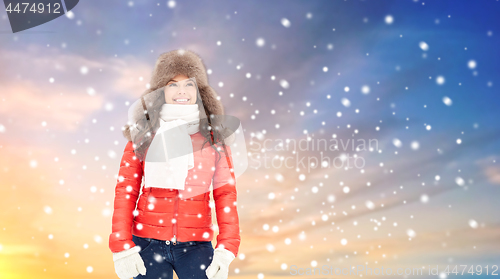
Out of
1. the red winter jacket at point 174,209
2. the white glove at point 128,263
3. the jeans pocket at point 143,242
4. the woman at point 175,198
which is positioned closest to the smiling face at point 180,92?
the woman at point 175,198

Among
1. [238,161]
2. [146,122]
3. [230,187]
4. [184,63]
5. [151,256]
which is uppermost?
[184,63]

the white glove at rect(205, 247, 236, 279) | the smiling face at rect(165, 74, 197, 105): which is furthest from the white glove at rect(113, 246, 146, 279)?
the smiling face at rect(165, 74, 197, 105)

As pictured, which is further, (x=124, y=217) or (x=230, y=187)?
(x=230, y=187)

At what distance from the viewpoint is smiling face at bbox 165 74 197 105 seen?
3654mm

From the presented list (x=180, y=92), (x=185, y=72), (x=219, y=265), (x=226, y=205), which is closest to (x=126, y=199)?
(x=226, y=205)

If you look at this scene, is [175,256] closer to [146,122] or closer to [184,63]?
[146,122]

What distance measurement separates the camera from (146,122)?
3.64 meters

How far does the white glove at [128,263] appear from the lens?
297 cm

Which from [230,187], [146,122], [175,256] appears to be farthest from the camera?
[146,122]

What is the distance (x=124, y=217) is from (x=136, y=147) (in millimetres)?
680

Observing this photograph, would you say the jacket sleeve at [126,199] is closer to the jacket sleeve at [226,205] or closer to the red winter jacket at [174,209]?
the red winter jacket at [174,209]

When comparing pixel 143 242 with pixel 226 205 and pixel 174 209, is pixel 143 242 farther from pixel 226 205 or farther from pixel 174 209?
pixel 226 205

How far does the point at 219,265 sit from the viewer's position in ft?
9.95

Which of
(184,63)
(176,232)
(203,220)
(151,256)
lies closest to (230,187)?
(203,220)
